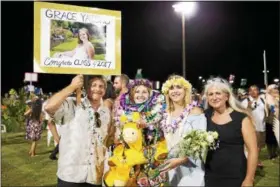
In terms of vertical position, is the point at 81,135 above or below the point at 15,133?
above

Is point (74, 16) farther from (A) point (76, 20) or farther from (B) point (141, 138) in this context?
(B) point (141, 138)

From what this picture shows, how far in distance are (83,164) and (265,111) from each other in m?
7.51

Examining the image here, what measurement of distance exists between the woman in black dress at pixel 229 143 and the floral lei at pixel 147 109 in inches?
20.0

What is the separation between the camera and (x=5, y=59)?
53.7 metres

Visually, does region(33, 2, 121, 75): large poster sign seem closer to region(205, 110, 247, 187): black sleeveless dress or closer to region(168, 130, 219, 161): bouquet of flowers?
region(168, 130, 219, 161): bouquet of flowers

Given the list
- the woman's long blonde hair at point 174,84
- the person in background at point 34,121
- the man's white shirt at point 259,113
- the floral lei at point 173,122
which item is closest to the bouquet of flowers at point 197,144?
the floral lei at point 173,122

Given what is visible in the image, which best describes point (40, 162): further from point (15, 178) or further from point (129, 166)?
point (129, 166)

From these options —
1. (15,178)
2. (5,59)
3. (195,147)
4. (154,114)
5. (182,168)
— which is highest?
(5,59)

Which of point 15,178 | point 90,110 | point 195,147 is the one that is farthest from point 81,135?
point 15,178

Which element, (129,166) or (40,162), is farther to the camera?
(40,162)

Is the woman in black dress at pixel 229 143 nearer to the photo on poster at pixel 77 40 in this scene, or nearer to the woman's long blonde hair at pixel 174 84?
the woman's long blonde hair at pixel 174 84

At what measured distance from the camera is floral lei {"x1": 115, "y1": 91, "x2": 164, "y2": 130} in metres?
3.81

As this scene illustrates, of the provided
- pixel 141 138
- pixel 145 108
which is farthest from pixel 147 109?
pixel 141 138

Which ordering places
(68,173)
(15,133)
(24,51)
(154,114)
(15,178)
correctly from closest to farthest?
(68,173) < (154,114) < (15,178) < (15,133) < (24,51)
